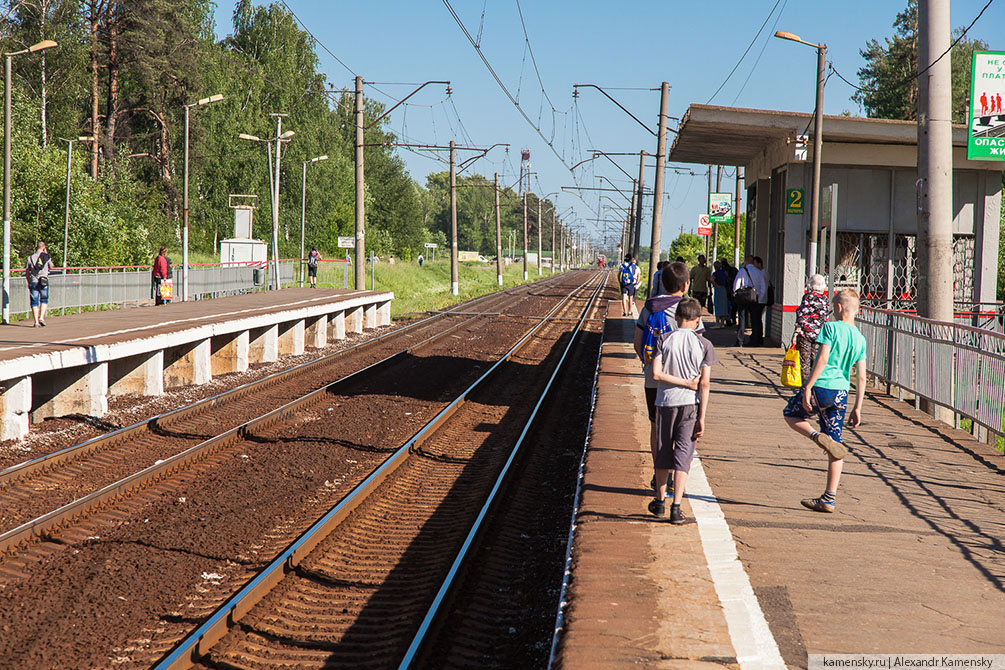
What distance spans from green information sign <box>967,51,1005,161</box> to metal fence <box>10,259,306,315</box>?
1973 cm

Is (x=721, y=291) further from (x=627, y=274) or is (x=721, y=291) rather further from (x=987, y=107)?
(x=987, y=107)

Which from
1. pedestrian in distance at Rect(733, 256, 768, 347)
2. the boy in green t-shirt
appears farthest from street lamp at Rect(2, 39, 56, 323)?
the boy in green t-shirt

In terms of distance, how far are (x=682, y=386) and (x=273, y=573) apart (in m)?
3.00

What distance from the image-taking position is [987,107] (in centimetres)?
1445

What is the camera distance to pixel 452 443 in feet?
40.3

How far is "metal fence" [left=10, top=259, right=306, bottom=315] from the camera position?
24.9m

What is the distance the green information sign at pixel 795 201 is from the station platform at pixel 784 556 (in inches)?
356

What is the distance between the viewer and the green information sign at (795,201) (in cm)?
1934

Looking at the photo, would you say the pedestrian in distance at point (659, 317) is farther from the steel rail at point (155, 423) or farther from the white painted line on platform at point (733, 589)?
the steel rail at point (155, 423)

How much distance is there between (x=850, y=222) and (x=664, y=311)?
13.9 m

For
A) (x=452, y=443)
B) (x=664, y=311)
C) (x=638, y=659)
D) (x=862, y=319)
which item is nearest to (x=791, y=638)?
(x=638, y=659)

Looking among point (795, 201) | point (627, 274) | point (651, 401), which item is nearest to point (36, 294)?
point (627, 274)

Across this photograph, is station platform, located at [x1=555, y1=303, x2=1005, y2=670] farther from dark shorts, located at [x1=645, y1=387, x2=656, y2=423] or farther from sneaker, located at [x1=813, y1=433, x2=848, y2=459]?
dark shorts, located at [x1=645, y1=387, x2=656, y2=423]

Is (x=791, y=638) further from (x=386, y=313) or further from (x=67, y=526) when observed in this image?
(x=386, y=313)
